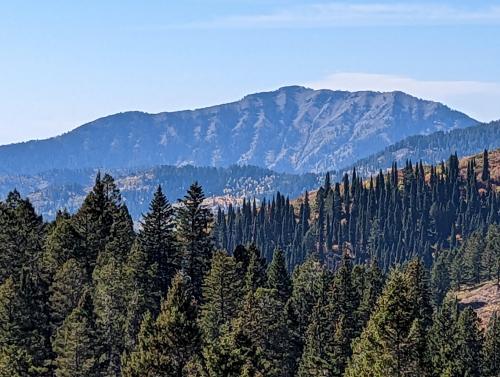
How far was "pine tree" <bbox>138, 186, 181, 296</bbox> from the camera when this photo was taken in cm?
8362

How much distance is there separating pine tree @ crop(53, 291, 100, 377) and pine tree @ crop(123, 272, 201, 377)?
8235 mm

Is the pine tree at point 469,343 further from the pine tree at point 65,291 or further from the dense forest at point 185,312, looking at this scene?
the pine tree at point 65,291

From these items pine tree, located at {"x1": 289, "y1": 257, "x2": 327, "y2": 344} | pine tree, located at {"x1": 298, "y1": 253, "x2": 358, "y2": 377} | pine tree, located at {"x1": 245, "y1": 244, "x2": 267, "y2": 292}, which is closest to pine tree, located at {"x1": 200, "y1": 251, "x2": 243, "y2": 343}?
pine tree, located at {"x1": 245, "y1": 244, "x2": 267, "y2": 292}

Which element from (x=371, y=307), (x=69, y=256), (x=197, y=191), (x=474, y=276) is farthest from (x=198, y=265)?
(x=474, y=276)

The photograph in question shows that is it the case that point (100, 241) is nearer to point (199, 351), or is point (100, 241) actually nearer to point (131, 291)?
point (131, 291)

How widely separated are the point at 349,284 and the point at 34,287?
116ft

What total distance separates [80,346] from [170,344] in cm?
1178

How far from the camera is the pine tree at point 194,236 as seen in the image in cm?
8488

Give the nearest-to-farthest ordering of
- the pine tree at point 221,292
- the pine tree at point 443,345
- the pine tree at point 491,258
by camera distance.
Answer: the pine tree at point 443,345
the pine tree at point 221,292
the pine tree at point 491,258

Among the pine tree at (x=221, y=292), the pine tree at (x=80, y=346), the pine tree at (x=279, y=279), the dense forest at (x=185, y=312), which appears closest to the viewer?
the dense forest at (x=185, y=312)

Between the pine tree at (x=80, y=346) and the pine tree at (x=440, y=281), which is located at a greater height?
the pine tree at (x=80, y=346)

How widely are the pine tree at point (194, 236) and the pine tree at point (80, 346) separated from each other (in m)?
18.7

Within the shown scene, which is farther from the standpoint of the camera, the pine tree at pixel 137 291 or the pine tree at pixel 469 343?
the pine tree at pixel 469 343

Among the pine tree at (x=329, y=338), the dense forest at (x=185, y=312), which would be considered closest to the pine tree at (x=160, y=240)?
the dense forest at (x=185, y=312)
